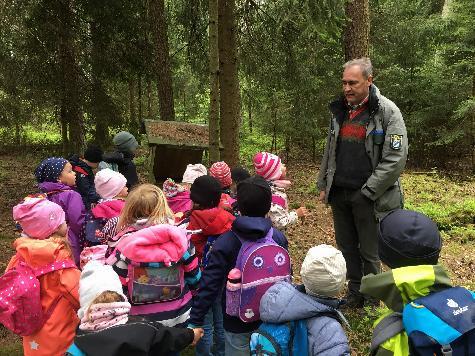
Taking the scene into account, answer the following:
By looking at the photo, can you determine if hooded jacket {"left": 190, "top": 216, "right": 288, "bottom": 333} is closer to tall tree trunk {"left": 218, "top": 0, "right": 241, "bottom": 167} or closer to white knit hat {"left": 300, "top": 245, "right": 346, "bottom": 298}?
white knit hat {"left": 300, "top": 245, "right": 346, "bottom": 298}

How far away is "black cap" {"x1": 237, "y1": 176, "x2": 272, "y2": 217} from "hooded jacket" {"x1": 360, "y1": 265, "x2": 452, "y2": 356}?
4.08 feet

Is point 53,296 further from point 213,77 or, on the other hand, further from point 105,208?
point 213,77

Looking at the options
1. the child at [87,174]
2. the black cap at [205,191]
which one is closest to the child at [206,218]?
the black cap at [205,191]

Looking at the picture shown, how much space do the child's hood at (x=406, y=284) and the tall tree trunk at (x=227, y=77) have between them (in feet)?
20.2

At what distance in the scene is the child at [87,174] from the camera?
5.60 m

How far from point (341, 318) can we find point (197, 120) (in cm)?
1957

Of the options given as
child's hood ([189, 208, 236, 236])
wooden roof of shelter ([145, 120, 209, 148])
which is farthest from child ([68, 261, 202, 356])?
wooden roof of shelter ([145, 120, 209, 148])

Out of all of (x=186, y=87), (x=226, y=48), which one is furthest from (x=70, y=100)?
(x=186, y=87)

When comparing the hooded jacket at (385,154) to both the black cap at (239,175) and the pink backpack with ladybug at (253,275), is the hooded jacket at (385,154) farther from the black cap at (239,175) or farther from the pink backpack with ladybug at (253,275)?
the pink backpack with ladybug at (253,275)

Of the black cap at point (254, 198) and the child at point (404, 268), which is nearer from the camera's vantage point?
the child at point (404, 268)

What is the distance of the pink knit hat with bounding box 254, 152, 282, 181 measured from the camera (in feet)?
13.7

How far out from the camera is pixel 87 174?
577 centimetres

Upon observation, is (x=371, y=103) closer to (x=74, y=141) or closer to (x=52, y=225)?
(x=52, y=225)

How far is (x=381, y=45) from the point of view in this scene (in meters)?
13.7
